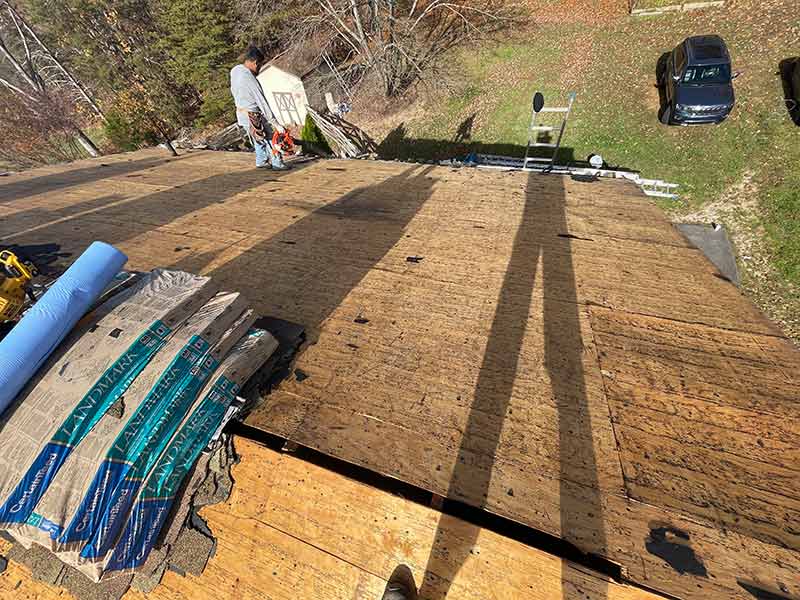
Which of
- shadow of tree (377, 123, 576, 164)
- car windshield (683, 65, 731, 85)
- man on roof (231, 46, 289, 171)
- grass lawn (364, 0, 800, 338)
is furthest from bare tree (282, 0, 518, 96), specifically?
man on roof (231, 46, 289, 171)

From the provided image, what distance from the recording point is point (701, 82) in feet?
34.5

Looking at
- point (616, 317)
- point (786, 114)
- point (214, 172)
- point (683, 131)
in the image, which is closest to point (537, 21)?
point (683, 131)

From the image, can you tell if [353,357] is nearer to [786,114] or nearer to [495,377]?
[495,377]

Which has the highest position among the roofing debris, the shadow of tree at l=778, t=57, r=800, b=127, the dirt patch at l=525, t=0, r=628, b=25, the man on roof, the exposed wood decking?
the dirt patch at l=525, t=0, r=628, b=25

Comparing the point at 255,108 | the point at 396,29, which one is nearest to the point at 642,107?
the point at 396,29

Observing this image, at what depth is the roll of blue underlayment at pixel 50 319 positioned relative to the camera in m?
1.37

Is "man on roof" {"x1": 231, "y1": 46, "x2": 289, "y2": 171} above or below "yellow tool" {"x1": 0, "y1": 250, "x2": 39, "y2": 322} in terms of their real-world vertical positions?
above

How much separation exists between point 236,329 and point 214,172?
6.19 m

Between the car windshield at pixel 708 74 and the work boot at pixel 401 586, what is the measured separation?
614 inches

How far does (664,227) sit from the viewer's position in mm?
3678

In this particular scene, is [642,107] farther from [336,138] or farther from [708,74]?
[336,138]

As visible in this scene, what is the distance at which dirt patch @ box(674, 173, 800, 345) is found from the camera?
7.48 meters

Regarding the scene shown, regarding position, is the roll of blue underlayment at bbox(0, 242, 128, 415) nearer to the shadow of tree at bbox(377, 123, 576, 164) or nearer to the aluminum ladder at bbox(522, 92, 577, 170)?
the aluminum ladder at bbox(522, 92, 577, 170)

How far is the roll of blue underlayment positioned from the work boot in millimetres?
1786
